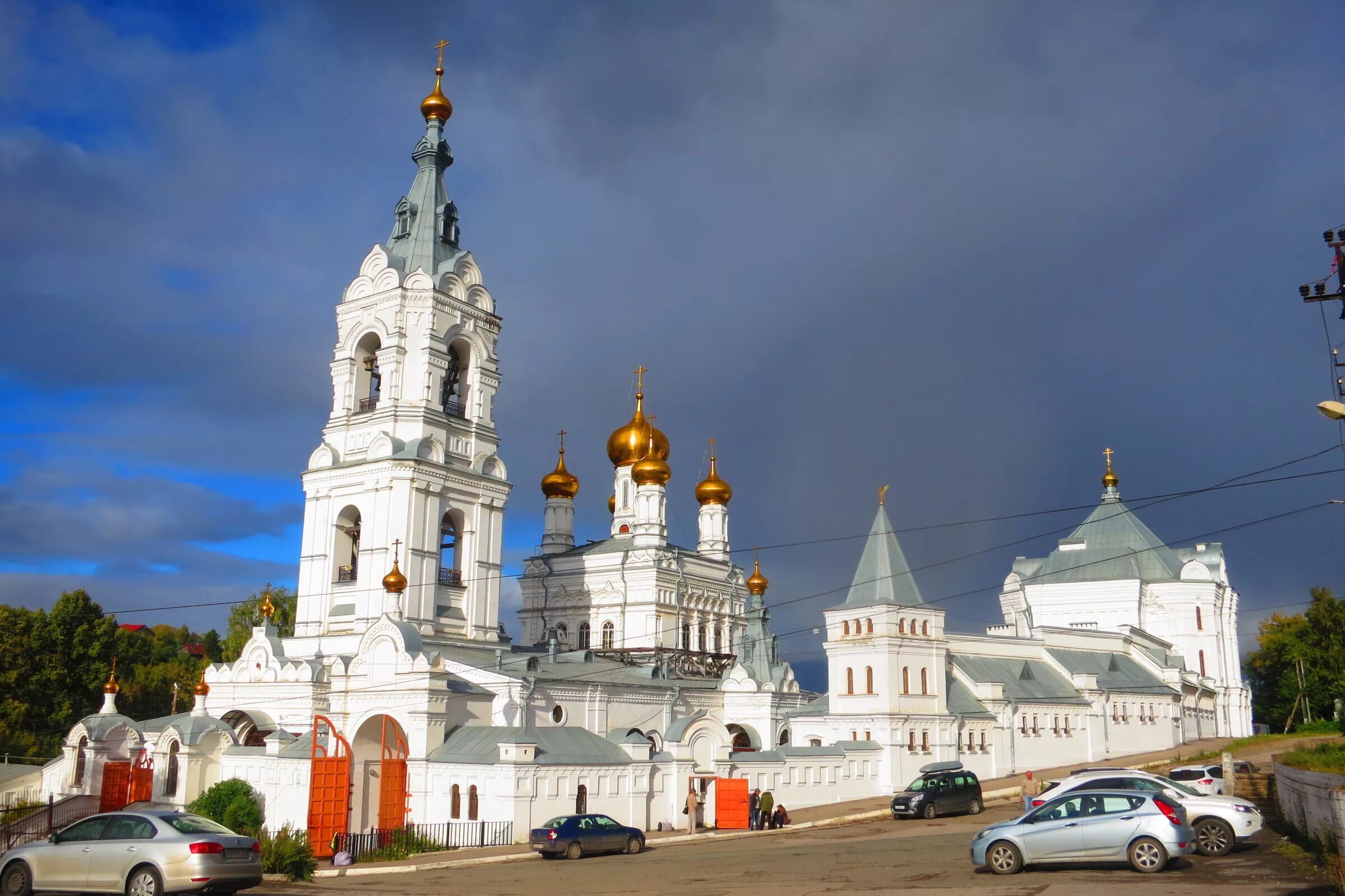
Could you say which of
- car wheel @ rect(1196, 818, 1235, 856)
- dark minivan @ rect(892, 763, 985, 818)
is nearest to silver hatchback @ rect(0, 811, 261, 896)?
car wheel @ rect(1196, 818, 1235, 856)

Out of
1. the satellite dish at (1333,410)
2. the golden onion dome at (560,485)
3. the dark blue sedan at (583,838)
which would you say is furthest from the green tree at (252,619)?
the satellite dish at (1333,410)

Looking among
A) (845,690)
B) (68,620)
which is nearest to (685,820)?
(845,690)

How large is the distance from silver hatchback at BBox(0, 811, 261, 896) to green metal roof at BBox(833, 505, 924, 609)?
1145 inches

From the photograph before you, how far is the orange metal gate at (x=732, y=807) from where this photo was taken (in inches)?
1294

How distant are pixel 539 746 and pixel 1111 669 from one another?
31.5 m

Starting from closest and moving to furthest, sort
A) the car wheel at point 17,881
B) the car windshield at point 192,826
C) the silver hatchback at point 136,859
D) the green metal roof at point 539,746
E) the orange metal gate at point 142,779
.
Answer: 1. the silver hatchback at point 136,859
2. the car windshield at point 192,826
3. the car wheel at point 17,881
4. the green metal roof at point 539,746
5. the orange metal gate at point 142,779

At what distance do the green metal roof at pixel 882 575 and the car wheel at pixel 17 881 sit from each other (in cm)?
3015

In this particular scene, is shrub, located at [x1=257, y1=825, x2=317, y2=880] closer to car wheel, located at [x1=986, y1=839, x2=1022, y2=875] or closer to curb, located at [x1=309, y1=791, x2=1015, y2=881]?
curb, located at [x1=309, y1=791, x2=1015, y2=881]

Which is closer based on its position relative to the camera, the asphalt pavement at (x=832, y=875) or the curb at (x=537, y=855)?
the asphalt pavement at (x=832, y=875)

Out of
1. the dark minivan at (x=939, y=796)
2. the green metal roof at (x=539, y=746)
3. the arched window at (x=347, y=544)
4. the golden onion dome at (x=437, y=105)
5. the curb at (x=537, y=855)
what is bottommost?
the curb at (x=537, y=855)

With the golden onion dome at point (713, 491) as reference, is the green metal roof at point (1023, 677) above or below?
below

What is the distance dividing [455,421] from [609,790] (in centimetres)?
1568

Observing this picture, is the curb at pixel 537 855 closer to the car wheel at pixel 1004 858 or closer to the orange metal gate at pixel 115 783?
the car wheel at pixel 1004 858

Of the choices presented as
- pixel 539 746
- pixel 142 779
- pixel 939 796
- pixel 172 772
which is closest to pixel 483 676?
pixel 539 746
